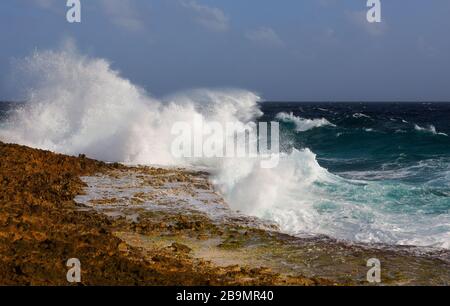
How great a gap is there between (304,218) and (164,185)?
4.12 m

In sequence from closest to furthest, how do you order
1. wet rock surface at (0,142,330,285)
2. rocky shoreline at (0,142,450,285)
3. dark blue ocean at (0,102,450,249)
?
1. wet rock surface at (0,142,330,285)
2. rocky shoreline at (0,142,450,285)
3. dark blue ocean at (0,102,450,249)

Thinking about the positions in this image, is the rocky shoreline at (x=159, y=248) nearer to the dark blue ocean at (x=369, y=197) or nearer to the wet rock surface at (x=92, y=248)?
the wet rock surface at (x=92, y=248)

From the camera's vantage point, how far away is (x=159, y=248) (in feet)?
26.7

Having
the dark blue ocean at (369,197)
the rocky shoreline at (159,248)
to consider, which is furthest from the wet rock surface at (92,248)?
the dark blue ocean at (369,197)

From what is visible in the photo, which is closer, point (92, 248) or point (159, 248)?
point (92, 248)

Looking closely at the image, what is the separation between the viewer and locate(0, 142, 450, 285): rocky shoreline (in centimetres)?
651

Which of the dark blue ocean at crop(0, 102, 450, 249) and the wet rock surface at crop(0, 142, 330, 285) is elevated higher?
the dark blue ocean at crop(0, 102, 450, 249)

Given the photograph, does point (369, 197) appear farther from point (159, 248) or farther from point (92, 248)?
point (92, 248)

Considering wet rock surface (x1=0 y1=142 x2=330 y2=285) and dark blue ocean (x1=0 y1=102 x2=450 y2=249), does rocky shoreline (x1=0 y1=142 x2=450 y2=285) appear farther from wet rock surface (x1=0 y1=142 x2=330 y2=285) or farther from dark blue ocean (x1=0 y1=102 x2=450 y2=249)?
dark blue ocean (x1=0 y1=102 x2=450 y2=249)

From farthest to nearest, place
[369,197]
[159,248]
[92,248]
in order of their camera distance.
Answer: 1. [369,197]
2. [159,248]
3. [92,248]

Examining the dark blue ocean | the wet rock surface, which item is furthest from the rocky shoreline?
the dark blue ocean

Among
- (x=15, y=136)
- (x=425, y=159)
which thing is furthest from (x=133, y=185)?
(x=425, y=159)

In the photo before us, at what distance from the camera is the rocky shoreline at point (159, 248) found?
6512 millimetres

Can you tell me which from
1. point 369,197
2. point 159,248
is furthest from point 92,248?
point 369,197
